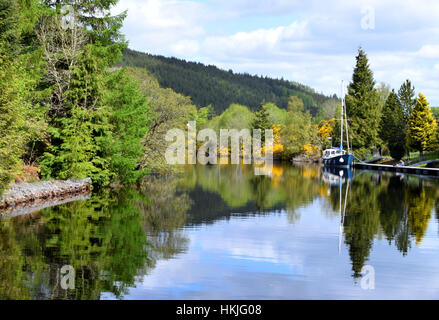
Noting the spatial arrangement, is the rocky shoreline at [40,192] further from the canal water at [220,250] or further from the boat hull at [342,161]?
the boat hull at [342,161]

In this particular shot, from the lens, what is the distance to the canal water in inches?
471

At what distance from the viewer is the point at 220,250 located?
16.5 metres

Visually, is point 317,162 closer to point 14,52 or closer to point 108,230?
point 14,52

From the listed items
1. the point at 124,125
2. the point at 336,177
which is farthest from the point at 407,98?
the point at 124,125

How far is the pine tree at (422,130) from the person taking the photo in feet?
212

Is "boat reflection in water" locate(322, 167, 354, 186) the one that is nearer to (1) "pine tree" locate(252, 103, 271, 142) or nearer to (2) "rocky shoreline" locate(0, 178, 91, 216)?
(2) "rocky shoreline" locate(0, 178, 91, 216)

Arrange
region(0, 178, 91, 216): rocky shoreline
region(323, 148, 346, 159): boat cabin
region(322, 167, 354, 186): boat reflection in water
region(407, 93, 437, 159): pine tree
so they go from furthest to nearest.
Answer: region(323, 148, 346, 159): boat cabin < region(407, 93, 437, 159): pine tree < region(322, 167, 354, 186): boat reflection in water < region(0, 178, 91, 216): rocky shoreline

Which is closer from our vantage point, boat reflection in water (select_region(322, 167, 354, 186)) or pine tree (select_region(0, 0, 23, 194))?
pine tree (select_region(0, 0, 23, 194))

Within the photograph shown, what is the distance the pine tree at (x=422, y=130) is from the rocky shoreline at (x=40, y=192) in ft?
147

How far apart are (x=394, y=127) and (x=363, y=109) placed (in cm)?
950

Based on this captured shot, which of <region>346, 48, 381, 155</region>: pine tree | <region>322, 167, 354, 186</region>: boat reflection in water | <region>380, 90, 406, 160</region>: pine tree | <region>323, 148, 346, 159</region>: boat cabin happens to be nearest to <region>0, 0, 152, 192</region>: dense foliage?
<region>322, 167, 354, 186</region>: boat reflection in water

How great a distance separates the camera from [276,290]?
11930 mm

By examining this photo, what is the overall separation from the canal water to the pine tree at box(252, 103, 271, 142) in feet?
256

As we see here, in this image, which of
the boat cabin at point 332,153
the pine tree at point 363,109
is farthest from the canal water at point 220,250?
the pine tree at point 363,109
